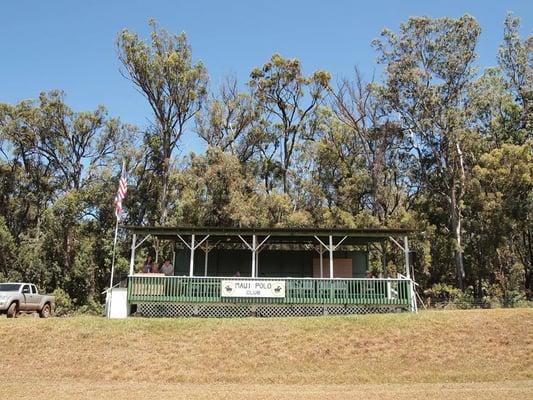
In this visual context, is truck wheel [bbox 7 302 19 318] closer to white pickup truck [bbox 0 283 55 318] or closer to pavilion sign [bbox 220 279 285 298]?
white pickup truck [bbox 0 283 55 318]

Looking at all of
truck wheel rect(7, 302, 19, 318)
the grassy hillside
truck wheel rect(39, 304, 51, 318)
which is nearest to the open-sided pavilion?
the grassy hillside

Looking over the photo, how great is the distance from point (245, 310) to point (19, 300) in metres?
8.67

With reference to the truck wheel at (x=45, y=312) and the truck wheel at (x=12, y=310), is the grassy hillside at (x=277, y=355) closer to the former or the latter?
the truck wheel at (x=12, y=310)

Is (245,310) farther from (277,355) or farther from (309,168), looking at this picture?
(309,168)

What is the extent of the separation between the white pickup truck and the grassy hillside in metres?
2.18

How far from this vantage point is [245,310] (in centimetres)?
2173

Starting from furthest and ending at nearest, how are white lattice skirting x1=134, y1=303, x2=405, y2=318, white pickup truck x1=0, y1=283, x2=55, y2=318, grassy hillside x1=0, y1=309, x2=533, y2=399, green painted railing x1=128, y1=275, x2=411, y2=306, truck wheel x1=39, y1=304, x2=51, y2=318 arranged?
truck wheel x1=39, y1=304, x2=51, y2=318 < white lattice skirting x1=134, y1=303, x2=405, y2=318 < green painted railing x1=128, y1=275, x2=411, y2=306 < white pickup truck x1=0, y1=283, x2=55, y2=318 < grassy hillside x1=0, y1=309, x2=533, y2=399

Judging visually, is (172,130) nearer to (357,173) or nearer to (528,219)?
(357,173)

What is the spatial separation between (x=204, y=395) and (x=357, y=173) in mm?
27174

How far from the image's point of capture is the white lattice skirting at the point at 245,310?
2147 centimetres

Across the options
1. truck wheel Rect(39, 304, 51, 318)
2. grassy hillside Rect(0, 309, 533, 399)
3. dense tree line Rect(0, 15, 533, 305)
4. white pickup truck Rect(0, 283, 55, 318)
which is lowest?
grassy hillside Rect(0, 309, 533, 399)

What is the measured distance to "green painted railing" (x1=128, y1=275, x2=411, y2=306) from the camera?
21.2m

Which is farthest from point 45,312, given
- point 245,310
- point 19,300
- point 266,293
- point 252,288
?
point 266,293

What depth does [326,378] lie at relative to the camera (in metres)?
14.5
